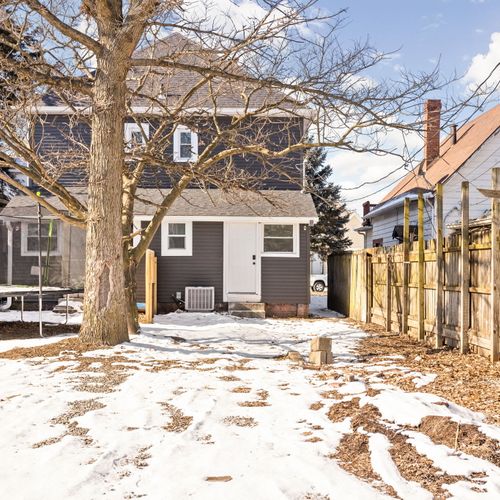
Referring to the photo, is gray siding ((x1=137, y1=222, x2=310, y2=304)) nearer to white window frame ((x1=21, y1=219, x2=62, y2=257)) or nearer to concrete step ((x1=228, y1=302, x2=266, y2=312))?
concrete step ((x1=228, y1=302, x2=266, y2=312))

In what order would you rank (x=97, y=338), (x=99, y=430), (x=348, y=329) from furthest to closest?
1. (x=348, y=329)
2. (x=97, y=338)
3. (x=99, y=430)

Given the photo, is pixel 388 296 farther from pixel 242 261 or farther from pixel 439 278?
pixel 242 261

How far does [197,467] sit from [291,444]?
0.72 metres

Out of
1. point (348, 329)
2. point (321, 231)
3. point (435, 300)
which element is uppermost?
point (321, 231)

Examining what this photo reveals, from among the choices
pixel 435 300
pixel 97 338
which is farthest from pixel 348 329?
pixel 97 338

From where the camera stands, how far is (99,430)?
380cm

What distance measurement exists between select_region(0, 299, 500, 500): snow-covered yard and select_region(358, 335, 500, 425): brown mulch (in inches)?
10.1

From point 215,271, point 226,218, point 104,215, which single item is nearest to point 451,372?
point 104,215

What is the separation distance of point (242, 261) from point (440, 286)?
7697mm

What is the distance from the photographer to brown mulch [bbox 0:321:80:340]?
9055mm

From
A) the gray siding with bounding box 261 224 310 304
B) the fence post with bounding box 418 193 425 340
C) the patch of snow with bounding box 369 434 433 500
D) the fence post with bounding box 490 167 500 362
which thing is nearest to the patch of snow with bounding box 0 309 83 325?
the gray siding with bounding box 261 224 310 304

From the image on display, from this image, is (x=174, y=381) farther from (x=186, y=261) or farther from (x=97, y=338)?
(x=186, y=261)

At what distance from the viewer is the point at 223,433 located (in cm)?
377

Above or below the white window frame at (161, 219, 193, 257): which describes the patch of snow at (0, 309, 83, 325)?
below
